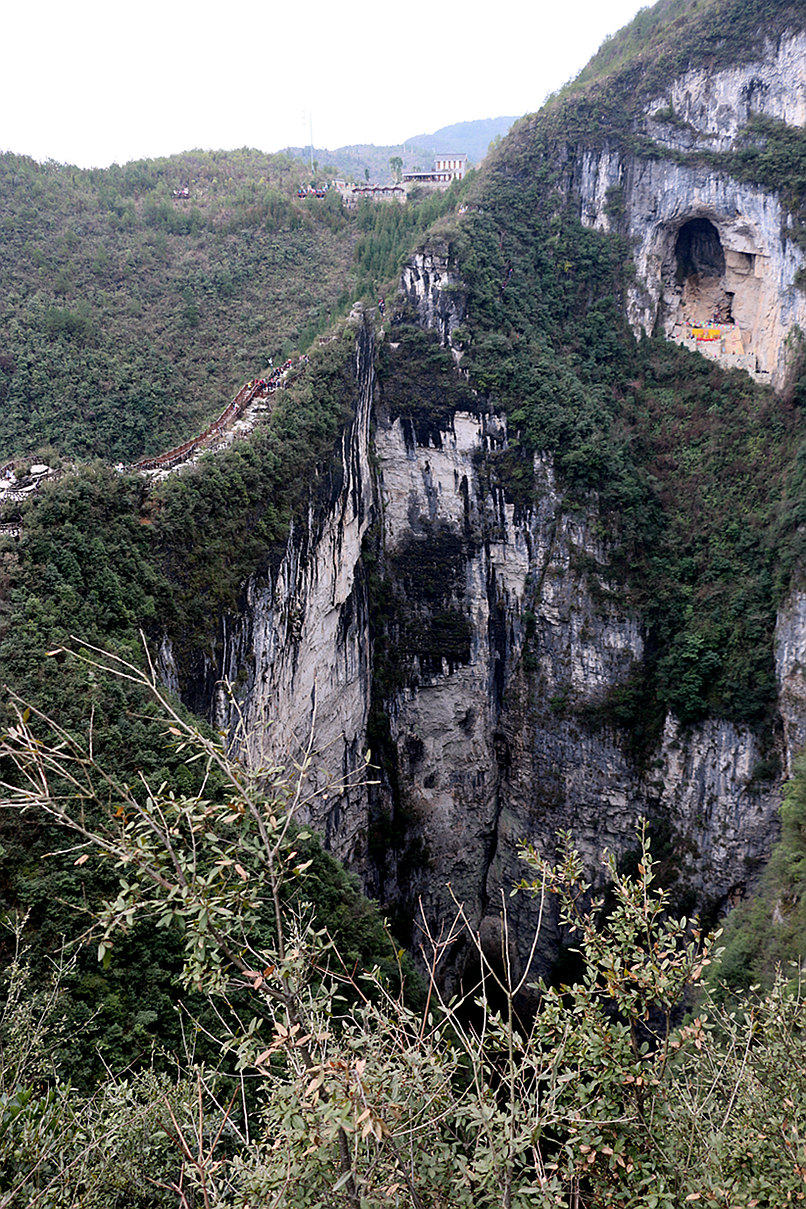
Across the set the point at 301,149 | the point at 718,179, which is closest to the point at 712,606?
the point at 718,179

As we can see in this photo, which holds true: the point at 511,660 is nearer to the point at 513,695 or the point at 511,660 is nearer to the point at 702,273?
the point at 513,695

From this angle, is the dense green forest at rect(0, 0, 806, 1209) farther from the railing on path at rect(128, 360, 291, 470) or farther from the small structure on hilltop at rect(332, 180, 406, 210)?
the small structure on hilltop at rect(332, 180, 406, 210)

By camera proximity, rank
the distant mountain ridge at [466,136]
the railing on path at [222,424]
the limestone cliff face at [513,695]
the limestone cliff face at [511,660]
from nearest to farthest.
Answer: the railing on path at [222,424], the limestone cliff face at [511,660], the limestone cliff face at [513,695], the distant mountain ridge at [466,136]

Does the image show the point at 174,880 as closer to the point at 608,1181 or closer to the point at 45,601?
the point at 608,1181

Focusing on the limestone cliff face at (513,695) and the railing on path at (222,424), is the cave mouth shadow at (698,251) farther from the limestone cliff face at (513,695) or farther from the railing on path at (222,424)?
the railing on path at (222,424)

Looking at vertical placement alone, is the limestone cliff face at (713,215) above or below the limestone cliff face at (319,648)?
above

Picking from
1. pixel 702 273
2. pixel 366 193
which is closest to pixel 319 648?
pixel 702 273

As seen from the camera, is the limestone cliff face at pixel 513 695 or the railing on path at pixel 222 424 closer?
the railing on path at pixel 222 424

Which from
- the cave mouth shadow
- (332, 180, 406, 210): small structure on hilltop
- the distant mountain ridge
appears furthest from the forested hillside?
the distant mountain ridge

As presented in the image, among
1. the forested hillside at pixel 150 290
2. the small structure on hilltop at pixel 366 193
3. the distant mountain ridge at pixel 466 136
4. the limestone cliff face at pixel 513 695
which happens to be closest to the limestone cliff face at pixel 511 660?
the limestone cliff face at pixel 513 695
